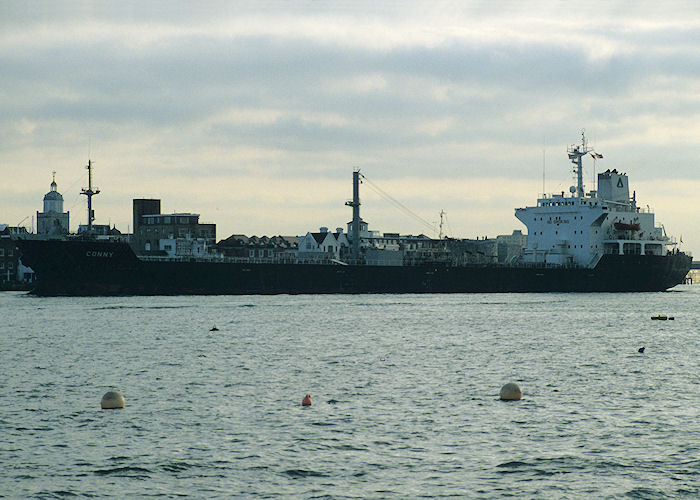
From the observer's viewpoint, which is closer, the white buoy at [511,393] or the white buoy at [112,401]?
→ the white buoy at [112,401]

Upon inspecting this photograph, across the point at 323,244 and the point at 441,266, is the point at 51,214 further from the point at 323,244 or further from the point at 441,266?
the point at 441,266

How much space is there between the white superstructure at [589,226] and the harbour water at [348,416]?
6095 cm

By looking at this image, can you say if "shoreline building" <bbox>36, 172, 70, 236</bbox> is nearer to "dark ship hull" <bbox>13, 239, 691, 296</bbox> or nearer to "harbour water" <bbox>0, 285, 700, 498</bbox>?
"dark ship hull" <bbox>13, 239, 691, 296</bbox>

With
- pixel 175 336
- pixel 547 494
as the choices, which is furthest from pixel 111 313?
pixel 547 494

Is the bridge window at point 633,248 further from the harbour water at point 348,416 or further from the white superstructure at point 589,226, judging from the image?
the harbour water at point 348,416

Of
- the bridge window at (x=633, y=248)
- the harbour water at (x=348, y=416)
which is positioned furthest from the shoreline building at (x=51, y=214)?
the harbour water at (x=348, y=416)

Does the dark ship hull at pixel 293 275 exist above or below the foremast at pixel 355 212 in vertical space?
below

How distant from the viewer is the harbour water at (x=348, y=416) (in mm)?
16672

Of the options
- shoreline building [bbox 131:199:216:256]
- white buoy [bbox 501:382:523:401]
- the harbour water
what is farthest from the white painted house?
white buoy [bbox 501:382:523:401]

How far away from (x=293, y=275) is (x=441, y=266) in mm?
18930

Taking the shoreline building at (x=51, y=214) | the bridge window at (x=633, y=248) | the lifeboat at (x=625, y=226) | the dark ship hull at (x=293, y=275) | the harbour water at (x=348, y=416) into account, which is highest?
the shoreline building at (x=51, y=214)

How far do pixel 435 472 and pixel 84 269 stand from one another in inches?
2763

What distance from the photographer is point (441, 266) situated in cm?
10194

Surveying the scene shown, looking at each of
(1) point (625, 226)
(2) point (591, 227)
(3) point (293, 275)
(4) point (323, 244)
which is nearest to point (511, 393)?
(3) point (293, 275)
